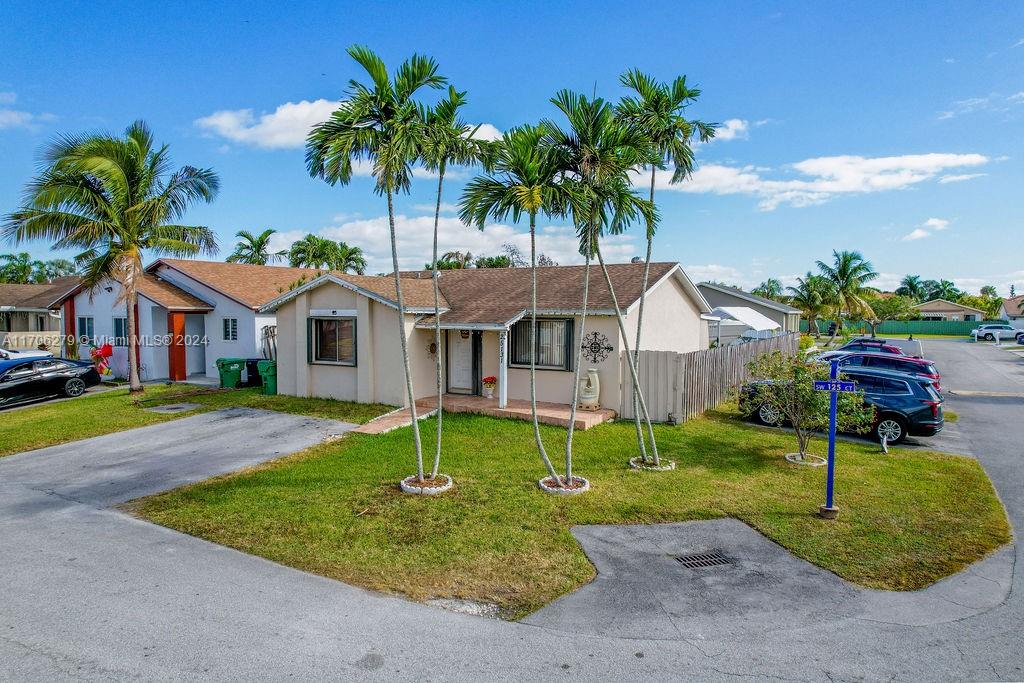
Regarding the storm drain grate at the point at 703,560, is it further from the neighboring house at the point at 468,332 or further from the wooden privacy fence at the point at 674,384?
the neighboring house at the point at 468,332

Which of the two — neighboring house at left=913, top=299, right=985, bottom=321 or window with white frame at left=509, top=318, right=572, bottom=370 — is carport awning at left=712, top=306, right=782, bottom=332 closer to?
window with white frame at left=509, top=318, right=572, bottom=370

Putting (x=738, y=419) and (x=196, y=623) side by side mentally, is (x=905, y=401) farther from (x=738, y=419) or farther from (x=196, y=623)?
(x=196, y=623)

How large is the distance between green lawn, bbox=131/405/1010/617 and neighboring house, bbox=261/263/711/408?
3689mm

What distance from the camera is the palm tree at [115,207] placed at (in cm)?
1711

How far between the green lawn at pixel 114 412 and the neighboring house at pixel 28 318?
16062 mm

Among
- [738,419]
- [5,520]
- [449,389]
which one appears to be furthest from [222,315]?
[738,419]

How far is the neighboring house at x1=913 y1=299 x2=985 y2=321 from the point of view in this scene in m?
72.0

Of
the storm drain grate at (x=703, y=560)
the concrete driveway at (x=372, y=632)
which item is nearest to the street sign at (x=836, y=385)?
the concrete driveway at (x=372, y=632)

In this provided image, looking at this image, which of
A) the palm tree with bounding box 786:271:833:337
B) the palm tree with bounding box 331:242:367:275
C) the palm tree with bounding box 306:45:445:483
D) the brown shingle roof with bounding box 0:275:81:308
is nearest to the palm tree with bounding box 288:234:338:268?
the palm tree with bounding box 331:242:367:275

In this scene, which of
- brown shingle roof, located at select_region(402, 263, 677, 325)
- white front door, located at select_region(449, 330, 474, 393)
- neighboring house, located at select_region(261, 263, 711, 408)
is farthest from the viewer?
white front door, located at select_region(449, 330, 474, 393)

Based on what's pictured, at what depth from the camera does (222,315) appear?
2209cm

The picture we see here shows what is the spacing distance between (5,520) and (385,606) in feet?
20.5

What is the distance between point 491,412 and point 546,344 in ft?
8.34

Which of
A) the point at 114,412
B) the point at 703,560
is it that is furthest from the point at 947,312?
the point at 114,412
